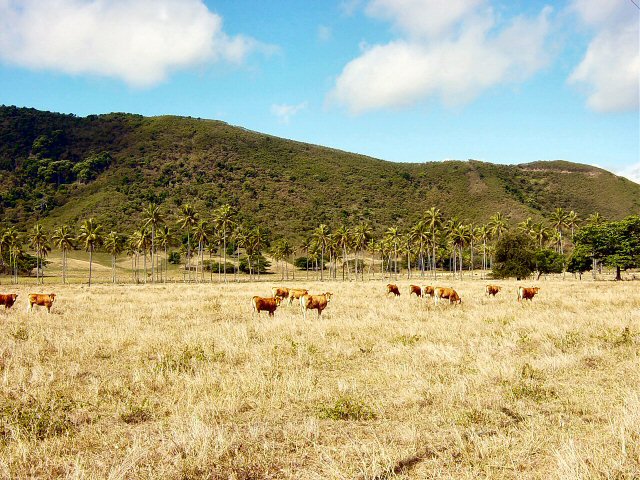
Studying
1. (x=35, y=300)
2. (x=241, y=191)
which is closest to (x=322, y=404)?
(x=35, y=300)

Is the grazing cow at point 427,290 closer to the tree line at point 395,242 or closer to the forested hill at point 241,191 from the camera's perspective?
the tree line at point 395,242

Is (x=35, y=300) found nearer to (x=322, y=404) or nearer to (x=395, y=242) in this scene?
(x=322, y=404)

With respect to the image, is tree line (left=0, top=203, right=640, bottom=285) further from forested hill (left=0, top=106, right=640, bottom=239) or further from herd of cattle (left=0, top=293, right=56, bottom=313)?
herd of cattle (left=0, top=293, right=56, bottom=313)

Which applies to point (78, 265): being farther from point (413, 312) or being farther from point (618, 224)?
point (618, 224)

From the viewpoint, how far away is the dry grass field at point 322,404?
557 cm

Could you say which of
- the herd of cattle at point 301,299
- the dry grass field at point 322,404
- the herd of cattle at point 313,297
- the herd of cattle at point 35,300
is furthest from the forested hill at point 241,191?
the dry grass field at point 322,404

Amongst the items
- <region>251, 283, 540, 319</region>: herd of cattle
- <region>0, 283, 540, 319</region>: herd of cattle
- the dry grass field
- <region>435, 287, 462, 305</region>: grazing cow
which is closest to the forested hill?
<region>251, 283, 540, 319</region>: herd of cattle

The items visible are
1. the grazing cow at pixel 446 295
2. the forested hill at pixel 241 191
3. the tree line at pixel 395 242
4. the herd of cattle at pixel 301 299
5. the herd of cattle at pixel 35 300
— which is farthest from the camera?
the forested hill at pixel 241 191

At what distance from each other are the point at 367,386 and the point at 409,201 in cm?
17603

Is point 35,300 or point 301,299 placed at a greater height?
point 301,299

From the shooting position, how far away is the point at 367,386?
923cm

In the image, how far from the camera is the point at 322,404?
7984 mm

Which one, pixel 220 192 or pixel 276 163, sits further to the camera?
pixel 276 163

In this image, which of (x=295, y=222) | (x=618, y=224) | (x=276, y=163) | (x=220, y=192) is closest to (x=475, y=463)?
(x=618, y=224)
